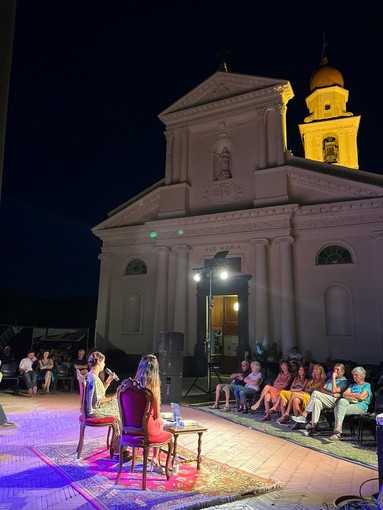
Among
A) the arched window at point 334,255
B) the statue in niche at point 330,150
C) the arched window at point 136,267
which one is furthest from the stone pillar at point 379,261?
the statue in niche at point 330,150

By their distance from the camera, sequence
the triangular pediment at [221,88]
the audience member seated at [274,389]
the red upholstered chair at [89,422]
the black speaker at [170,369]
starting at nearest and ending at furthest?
1. the red upholstered chair at [89,422]
2. the audience member seated at [274,389]
3. the black speaker at [170,369]
4. the triangular pediment at [221,88]

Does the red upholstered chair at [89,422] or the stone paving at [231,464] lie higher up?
the red upholstered chair at [89,422]

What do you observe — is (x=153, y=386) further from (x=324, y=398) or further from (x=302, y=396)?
(x=302, y=396)

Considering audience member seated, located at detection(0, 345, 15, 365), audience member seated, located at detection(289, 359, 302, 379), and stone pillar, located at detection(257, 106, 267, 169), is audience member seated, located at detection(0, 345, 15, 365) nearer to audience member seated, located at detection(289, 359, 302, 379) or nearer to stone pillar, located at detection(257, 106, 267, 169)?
audience member seated, located at detection(289, 359, 302, 379)

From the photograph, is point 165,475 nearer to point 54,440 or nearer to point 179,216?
point 54,440

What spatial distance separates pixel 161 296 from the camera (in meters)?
16.6

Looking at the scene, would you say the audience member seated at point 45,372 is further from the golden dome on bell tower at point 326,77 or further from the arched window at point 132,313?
the golden dome on bell tower at point 326,77

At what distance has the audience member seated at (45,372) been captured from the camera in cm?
1138

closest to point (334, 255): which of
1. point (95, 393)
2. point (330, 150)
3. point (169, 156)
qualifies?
point (169, 156)

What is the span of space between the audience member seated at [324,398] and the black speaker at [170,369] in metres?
3.48

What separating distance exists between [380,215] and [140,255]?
10.3 metres

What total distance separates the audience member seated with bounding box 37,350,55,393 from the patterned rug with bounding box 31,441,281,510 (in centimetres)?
649

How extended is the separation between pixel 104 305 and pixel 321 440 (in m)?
13.2

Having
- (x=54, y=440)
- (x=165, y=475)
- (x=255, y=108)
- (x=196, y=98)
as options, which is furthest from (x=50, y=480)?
(x=196, y=98)
